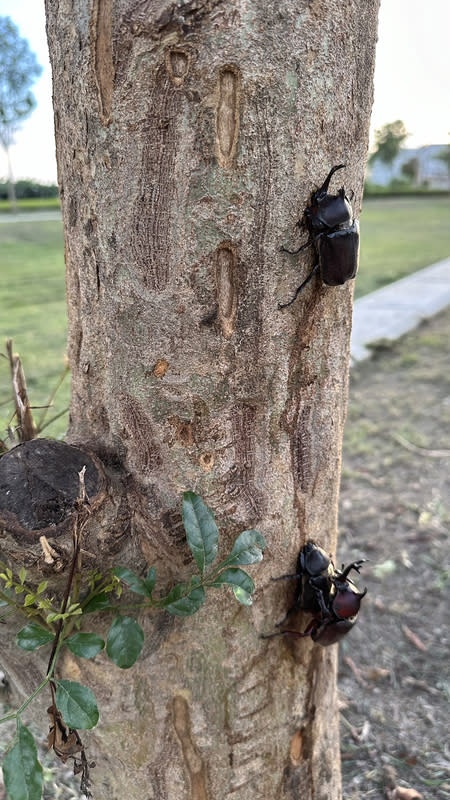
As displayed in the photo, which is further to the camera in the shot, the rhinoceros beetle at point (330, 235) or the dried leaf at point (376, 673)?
the dried leaf at point (376, 673)

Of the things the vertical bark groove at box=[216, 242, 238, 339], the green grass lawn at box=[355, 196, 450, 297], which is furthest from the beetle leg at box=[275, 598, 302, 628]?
the green grass lawn at box=[355, 196, 450, 297]

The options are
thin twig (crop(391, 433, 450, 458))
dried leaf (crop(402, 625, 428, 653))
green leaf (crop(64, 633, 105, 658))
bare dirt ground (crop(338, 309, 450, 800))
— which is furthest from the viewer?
thin twig (crop(391, 433, 450, 458))

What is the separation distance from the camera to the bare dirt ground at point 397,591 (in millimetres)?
1909

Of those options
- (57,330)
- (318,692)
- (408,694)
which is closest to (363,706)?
(408,694)

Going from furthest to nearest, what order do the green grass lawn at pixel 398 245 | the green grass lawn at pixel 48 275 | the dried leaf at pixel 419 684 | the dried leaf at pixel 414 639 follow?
the green grass lawn at pixel 398 245, the green grass lawn at pixel 48 275, the dried leaf at pixel 414 639, the dried leaf at pixel 419 684

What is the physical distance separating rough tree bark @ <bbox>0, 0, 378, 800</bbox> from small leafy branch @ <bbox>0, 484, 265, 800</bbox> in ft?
0.21

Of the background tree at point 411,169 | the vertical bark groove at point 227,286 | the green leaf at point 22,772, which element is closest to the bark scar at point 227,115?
the vertical bark groove at point 227,286

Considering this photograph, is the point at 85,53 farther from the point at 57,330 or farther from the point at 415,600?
the point at 57,330

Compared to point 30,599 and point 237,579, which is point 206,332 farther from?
point 30,599

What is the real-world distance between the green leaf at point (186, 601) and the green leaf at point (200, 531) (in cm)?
5

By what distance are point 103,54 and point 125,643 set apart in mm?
865

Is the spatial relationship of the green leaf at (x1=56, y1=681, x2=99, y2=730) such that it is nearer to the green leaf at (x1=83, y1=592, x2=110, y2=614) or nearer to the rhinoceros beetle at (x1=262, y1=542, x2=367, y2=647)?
the green leaf at (x1=83, y1=592, x2=110, y2=614)

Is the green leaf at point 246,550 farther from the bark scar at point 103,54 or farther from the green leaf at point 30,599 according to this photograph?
the bark scar at point 103,54

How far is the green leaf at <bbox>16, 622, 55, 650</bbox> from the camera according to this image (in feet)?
3.06
